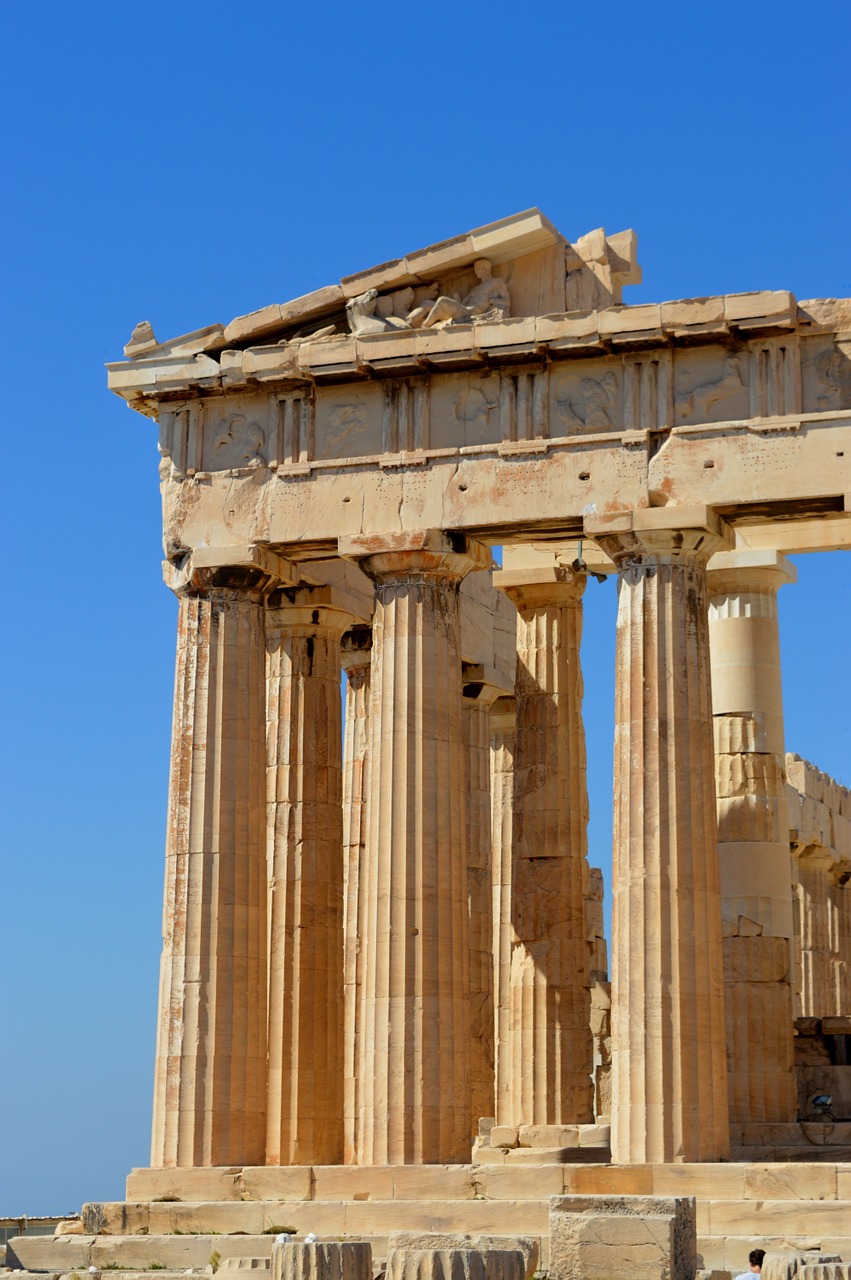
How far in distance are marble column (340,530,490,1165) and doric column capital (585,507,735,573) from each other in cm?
264

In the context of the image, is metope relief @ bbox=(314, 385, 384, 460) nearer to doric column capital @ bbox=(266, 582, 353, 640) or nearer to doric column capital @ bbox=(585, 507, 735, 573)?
doric column capital @ bbox=(266, 582, 353, 640)

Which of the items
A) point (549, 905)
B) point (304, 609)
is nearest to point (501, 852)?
point (549, 905)

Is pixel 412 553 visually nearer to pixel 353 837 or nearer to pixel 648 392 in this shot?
pixel 648 392

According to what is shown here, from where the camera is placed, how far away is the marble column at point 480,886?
4672cm

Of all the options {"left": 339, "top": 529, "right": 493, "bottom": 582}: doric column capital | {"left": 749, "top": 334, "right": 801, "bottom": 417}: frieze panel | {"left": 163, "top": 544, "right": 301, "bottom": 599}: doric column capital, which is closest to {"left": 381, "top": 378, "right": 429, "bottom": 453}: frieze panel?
{"left": 339, "top": 529, "right": 493, "bottom": 582}: doric column capital

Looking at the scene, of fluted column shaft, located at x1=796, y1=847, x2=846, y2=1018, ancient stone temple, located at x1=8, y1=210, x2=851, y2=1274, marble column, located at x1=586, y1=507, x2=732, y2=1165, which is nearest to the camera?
marble column, located at x1=586, y1=507, x2=732, y2=1165

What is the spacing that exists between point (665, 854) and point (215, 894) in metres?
7.58

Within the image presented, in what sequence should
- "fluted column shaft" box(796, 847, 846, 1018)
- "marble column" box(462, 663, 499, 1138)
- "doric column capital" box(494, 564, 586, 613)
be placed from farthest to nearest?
"fluted column shaft" box(796, 847, 846, 1018) → "marble column" box(462, 663, 499, 1138) → "doric column capital" box(494, 564, 586, 613)

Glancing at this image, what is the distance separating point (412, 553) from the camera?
38281 mm

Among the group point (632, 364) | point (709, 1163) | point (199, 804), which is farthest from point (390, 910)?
point (632, 364)

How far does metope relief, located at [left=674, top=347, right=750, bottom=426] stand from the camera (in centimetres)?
3678

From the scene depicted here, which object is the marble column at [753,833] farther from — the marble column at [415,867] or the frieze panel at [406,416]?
the frieze panel at [406,416]

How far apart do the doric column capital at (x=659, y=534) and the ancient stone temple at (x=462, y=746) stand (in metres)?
0.06

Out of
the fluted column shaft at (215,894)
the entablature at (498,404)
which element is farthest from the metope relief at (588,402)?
the fluted column shaft at (215,894)
